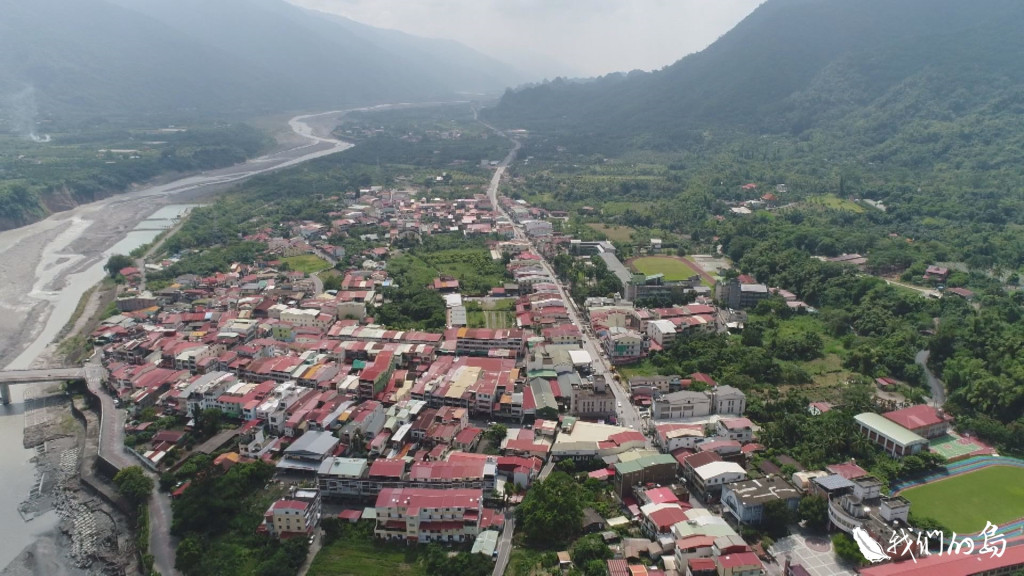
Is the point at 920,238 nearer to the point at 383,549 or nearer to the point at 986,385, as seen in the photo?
the point at 986,385

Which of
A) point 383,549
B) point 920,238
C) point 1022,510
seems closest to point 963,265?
point 920,238

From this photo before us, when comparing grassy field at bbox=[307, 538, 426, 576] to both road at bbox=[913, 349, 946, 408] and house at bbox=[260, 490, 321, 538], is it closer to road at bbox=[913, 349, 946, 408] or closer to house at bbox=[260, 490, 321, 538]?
house at bbox=[260, 490, 321, 538]

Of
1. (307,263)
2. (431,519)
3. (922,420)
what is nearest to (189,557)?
(431,519)

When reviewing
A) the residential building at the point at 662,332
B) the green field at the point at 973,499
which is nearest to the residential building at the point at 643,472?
the green field at the point at 973,499

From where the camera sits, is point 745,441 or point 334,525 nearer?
point 334,525

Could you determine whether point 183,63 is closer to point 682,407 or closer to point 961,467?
point 682,407

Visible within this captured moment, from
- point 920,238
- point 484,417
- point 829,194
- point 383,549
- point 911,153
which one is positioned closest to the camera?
point 383,549

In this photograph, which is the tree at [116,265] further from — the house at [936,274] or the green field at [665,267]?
the house at [936,274]
